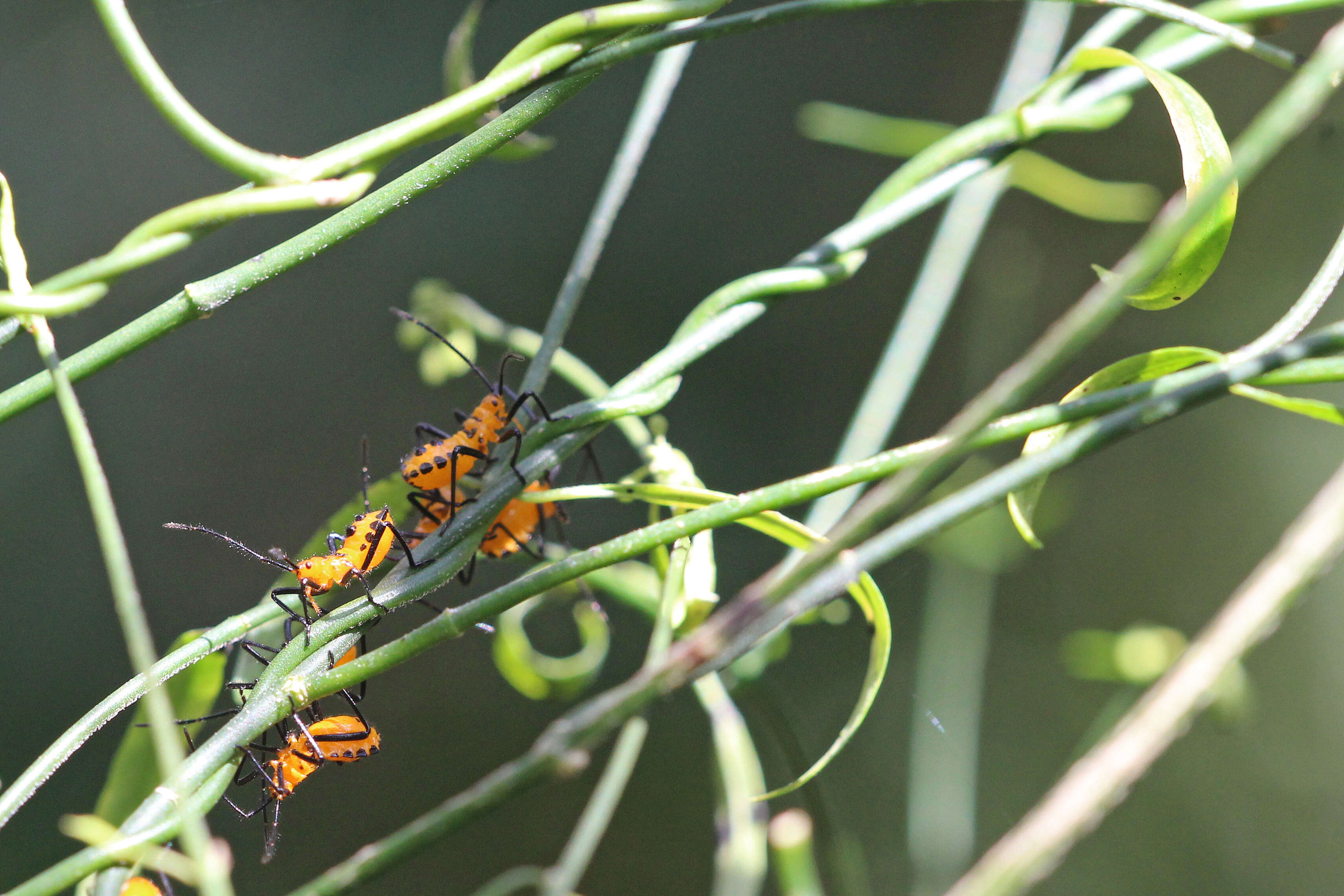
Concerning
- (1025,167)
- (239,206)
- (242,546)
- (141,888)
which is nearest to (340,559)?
(242,546)

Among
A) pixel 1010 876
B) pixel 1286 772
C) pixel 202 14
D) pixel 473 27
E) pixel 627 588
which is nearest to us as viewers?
pixel 1010 876

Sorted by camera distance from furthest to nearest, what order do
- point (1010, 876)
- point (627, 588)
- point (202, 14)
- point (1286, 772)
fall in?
point (202, 14)
point (1286, 772)
point (627, 588)
point (1010, 876)

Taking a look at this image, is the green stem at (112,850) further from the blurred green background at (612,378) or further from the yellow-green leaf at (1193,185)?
the blurred green background at (612,378)

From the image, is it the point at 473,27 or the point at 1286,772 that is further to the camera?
the point at 1286,772

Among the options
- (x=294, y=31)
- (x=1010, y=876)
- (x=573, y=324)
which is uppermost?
(x=294, y=31)

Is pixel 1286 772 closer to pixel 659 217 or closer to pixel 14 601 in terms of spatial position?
pixel 659 217

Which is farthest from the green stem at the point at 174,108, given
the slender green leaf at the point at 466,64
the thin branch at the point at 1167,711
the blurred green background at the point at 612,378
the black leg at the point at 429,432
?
the blurred green background at the point at 612,378

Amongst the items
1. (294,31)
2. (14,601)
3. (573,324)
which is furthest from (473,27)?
(14,601)
